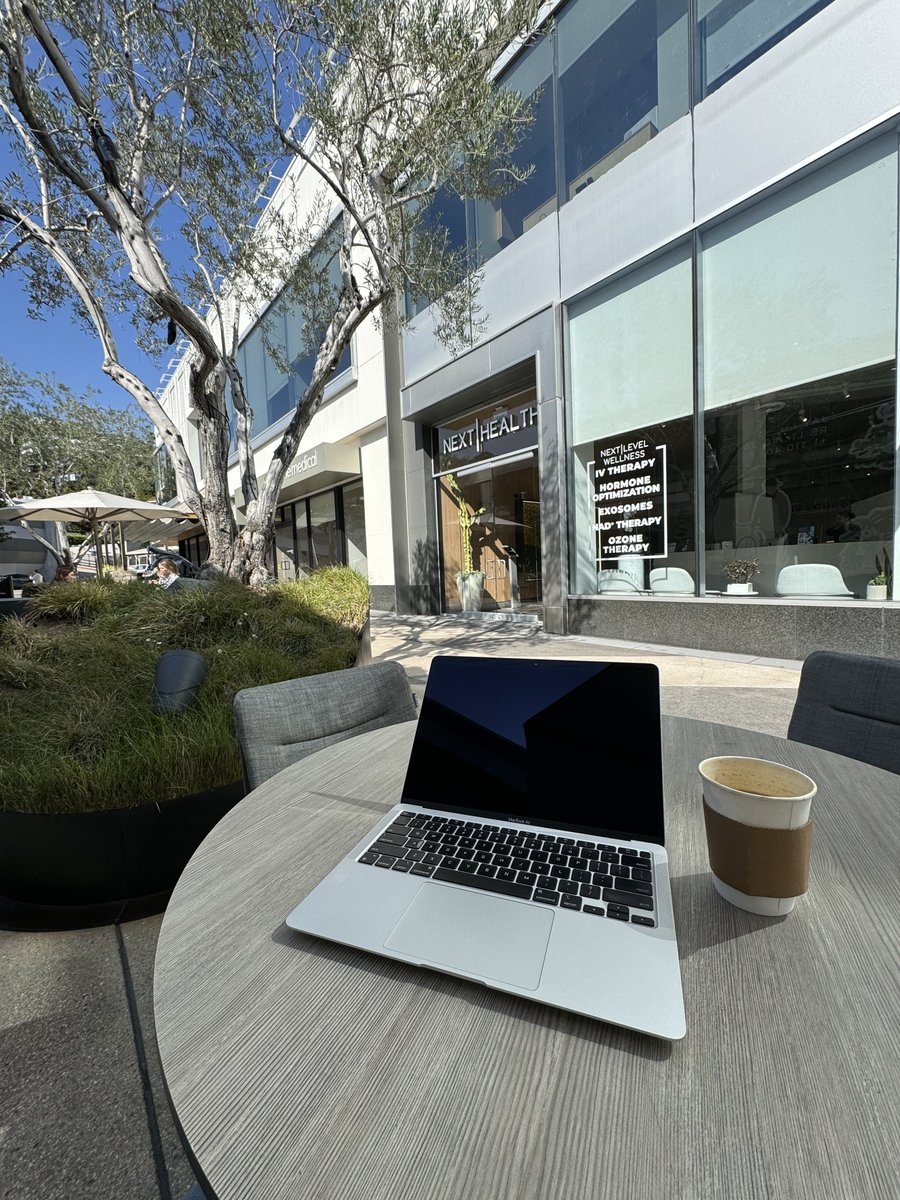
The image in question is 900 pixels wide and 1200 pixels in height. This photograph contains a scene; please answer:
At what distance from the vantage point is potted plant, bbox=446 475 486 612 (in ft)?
30.9

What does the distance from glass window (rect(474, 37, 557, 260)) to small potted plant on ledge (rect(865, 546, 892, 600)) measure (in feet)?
19.1

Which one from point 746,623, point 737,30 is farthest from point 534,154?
point 746,623

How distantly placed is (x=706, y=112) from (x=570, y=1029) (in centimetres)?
775

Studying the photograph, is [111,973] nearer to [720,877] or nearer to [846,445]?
[720,877]

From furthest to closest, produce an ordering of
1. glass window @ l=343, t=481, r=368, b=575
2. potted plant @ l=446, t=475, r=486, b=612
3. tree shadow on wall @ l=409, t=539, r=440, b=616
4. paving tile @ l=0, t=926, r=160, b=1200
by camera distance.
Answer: glass window @ l=343, t=481, r=368, b=575 < tree shadow on wall @ l=409, t=539, r=440, b=616 < potted plant @ l=446, t=475, r=486, b=612 < paving tile @ l=0, t=926, r=160, b=1200

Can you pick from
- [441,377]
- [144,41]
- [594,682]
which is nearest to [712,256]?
[441,377]

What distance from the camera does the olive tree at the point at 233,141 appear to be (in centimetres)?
402

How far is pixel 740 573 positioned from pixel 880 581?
47.4 inches

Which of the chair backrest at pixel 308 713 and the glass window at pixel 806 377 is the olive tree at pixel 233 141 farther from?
the chair backrest at pixel 308 713

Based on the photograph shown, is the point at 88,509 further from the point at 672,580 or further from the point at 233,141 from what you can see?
the point at 672,580

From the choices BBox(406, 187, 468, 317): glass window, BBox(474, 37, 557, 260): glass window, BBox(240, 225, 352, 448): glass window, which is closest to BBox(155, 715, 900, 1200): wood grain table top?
BBox(474, 37, 557, 260): glass window

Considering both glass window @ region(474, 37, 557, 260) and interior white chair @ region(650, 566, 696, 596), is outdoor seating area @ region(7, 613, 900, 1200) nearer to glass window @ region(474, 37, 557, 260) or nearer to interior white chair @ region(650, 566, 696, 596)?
interior white chair @ region(650, 566, 696, 596)

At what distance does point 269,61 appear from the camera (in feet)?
14.5

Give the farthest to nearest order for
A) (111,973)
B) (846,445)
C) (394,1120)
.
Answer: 1. (846,445)
2. (111,973)
3. (394,1120)
